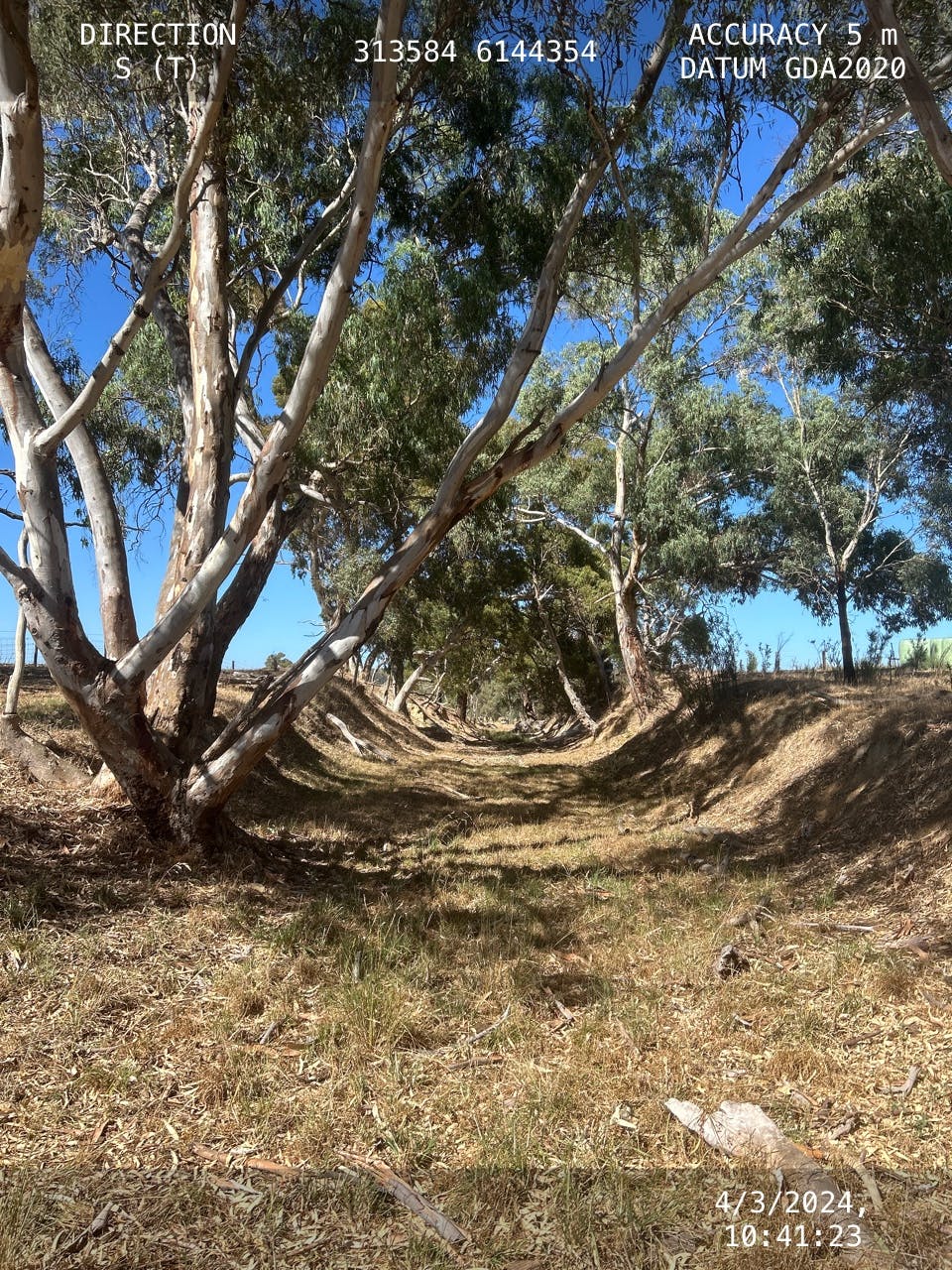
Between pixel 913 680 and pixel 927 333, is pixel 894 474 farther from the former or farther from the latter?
pixel 927 333

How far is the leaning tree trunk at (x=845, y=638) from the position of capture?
13.4m

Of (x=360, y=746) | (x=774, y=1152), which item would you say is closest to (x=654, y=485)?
(x=360, y=746)

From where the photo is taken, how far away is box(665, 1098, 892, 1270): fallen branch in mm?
2252

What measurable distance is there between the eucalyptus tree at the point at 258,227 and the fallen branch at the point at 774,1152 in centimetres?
349

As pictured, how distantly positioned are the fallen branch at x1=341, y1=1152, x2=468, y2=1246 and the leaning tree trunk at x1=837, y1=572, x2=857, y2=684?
12.1 m

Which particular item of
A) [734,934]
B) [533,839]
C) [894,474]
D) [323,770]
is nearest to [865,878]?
[734,934]

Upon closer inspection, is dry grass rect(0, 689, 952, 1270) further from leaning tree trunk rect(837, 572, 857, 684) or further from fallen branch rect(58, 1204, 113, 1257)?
leaning tree trunk rect(837, 572, 857, 684)

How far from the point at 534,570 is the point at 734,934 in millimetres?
18582

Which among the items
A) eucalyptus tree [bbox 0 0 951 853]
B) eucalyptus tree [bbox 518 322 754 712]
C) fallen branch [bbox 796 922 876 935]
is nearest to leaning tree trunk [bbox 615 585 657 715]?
eucalyptus tree [bbox 518 322 754 712]

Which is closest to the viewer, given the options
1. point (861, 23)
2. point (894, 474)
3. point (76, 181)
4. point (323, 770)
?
point (861, 23)

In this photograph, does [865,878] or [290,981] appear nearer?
[290,981]

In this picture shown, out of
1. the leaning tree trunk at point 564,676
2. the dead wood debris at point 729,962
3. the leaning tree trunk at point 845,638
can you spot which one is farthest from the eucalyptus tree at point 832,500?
the dead wood debris at point 729,962

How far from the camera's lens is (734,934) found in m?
4.69

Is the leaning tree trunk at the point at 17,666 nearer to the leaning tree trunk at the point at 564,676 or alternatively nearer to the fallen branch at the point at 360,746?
the fallen branch at the point at 360,746
